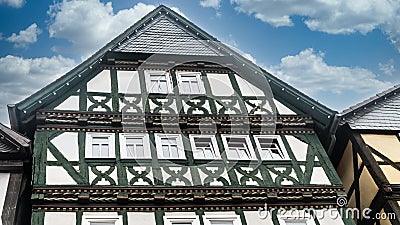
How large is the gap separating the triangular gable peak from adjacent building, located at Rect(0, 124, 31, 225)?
1.10 m

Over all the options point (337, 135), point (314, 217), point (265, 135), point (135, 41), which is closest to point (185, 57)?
point (135, 41)

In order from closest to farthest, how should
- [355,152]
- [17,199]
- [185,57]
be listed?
[17,199] → [355,152] → [185,57]

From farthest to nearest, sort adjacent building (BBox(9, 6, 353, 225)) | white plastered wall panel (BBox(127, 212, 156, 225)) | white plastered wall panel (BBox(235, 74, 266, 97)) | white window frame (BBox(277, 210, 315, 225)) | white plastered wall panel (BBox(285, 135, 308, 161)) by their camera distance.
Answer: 1. white plastered wall panel (BBox(235, 74, 266, 97))
2. white plastered wall panel (BBox(285, 135, 308, 161))
3. white window frame (BBox(277, 210, 315, 225))
4. adjacent building (BBox(9, 6, 353, 225))
5. white plastered wall panel (BBox(127, 212, 156, 225))

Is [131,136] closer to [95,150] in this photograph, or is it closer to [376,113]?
[95,150]

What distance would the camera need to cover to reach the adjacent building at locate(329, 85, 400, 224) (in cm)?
1608

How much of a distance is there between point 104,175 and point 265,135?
500 cm

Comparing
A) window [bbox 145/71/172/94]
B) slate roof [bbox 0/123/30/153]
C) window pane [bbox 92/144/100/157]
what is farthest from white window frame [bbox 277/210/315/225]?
slate roof [bbox 0/123/30/153]

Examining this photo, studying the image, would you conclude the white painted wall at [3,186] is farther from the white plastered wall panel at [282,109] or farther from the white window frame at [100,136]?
the white plastered wall panel at [282,109]

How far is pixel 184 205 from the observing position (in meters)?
14.8

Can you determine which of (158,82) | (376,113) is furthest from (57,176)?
(376,113)

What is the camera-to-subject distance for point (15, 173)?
49.2ft

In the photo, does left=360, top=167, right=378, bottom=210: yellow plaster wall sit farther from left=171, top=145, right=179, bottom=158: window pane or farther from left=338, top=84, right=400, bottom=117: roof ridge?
left=171, top=145, right=179, bottom=158: window pane

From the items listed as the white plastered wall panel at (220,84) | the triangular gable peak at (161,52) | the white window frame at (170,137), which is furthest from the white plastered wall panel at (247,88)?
the white window frame at (170,137)

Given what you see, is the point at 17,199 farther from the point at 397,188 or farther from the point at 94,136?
the point at 397,188
